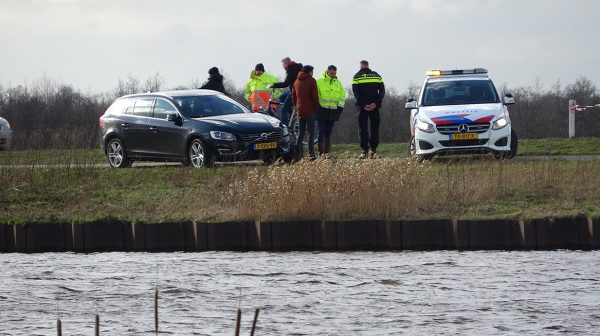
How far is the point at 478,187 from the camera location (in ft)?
62.3

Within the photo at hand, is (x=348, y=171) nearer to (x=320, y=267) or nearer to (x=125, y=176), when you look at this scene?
(x=320, y=267)

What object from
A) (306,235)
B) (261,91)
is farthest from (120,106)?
(306,235)

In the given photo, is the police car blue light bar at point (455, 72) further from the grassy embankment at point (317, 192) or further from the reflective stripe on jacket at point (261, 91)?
the reflective stripe on jacket at point (261, 91)

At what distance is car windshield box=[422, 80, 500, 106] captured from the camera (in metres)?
24.5

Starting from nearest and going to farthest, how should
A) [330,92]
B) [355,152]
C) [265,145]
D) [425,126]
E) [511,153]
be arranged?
[265,145]
[425,126]
[511,153]
[330,92]
[355,152]

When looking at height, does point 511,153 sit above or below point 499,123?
below

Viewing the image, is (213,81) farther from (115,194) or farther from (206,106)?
(115,194)

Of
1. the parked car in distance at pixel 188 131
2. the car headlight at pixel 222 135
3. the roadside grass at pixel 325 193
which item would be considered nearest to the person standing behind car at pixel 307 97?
the parked car in distance at pixel 188 131

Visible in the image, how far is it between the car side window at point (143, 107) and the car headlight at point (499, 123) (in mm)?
5984

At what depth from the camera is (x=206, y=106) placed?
2466cm

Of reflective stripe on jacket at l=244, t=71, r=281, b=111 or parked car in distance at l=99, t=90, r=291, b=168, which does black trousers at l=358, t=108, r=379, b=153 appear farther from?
reflective stripe on jacket at l=244, t=71, r=281, b=111

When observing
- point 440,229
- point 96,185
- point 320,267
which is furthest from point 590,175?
point 96,185

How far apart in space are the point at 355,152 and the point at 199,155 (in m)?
5.01

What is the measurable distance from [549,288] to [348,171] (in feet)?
15.5
